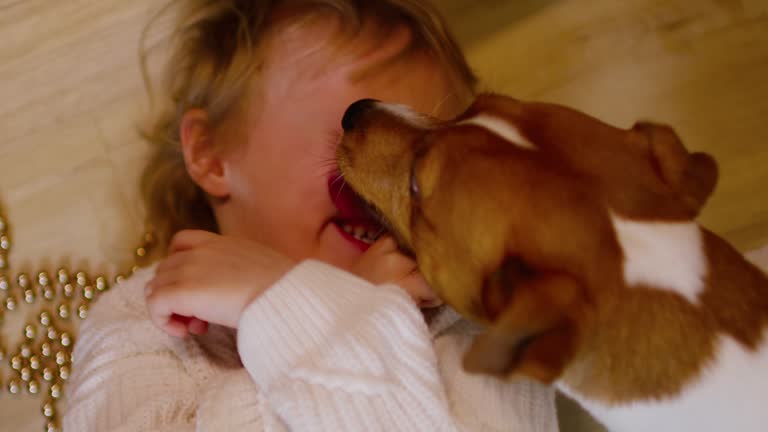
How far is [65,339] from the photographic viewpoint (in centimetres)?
150

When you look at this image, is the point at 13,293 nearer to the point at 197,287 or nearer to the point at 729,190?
the point at 197,287

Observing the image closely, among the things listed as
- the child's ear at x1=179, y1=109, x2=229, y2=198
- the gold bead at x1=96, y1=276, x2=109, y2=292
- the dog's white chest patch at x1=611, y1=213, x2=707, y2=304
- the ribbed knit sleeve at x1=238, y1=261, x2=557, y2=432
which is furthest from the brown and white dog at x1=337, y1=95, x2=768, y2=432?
the gold bead at x1=96, y1=276, x2=109, y2=292

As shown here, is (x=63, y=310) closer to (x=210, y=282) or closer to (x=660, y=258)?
(x=210, y=282)

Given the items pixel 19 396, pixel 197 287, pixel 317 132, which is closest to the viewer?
pixel 197 287

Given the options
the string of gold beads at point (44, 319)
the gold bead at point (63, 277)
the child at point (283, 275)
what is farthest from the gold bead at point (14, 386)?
the child at point (283, 275)

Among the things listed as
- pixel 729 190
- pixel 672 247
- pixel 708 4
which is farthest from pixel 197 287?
pixel 708 4

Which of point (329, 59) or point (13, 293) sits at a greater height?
point (329, 59)

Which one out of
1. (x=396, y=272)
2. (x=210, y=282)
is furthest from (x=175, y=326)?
(x=396, y=272)

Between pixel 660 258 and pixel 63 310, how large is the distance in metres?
1.20

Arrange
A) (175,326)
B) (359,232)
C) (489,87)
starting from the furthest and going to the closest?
1. (489,87)
2. (359,232)
3. (175,326)

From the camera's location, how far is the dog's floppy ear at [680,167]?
0.87 meters

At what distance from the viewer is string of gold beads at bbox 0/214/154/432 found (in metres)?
1.48

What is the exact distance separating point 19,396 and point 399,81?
982 mm

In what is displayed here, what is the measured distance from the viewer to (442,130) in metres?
A: 0.90
